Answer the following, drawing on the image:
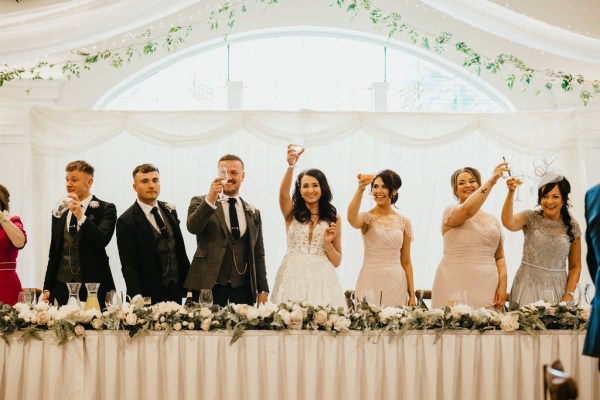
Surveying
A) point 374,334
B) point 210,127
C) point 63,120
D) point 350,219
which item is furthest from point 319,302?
point 63,120

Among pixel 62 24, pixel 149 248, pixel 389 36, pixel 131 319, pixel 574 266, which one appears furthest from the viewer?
pixel 389 36

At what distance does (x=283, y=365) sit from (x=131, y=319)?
0.73 meters

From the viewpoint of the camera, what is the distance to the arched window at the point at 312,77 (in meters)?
6.98

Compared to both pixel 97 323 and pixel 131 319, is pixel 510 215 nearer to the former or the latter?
pixel 131 319

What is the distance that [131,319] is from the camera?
352cm

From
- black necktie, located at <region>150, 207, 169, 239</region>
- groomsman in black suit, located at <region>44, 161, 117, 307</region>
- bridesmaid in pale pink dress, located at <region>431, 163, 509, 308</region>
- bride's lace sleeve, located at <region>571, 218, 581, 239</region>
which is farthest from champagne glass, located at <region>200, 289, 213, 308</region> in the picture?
bride's lace sleeve, located at <region>571, 218, 581, 239</region>

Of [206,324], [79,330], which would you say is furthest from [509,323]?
[79,330]

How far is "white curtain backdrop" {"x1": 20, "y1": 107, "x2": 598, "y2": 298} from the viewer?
20.2ft

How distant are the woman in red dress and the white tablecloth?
4.83 feet

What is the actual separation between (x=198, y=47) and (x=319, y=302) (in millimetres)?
3120

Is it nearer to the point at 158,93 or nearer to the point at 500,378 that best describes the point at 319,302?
the point at 500,378

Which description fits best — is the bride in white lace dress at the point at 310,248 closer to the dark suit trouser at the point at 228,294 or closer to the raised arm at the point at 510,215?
the dark suit trouser at the point at 228,294

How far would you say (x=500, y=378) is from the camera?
12.1ft

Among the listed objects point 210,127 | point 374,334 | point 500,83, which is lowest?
point 374,334
